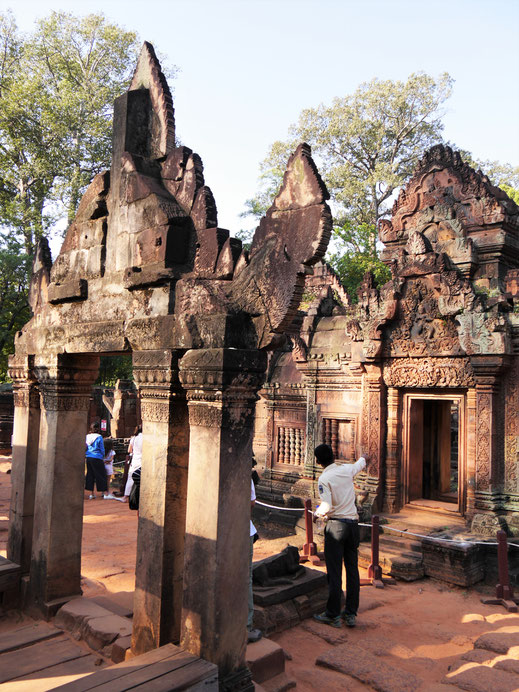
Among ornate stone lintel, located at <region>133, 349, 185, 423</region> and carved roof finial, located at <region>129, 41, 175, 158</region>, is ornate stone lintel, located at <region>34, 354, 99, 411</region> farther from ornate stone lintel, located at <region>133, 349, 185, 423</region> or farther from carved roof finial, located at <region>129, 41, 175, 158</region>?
carved roof finial, located at <region>129, 41, 175, 158</region>

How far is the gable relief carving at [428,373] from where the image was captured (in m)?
9.27

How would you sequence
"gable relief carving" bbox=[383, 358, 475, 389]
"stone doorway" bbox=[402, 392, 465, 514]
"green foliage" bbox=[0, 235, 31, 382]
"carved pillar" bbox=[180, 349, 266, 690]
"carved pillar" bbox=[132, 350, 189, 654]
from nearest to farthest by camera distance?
"carved pillar" bbox=[180, 349, 266, 690]
"carved pillar" bbox=[132, 350, 189, 654]
"gable relief carving" bbox=[383, 358, 475, 389]
"stone doorway" bbox=[402, 392, 465, 514]
"green foliage" bbox=[0, 235, 31, 382]


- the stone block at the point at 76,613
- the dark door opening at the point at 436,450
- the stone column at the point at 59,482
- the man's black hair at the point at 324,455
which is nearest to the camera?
the stone block at the point at 76,613

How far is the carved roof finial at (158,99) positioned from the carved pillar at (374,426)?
685 cm

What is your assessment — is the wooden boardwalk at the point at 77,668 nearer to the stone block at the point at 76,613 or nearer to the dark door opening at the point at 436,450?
the stone block at the point at 76,613

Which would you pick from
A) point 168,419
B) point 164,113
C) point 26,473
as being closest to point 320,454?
point 168,419

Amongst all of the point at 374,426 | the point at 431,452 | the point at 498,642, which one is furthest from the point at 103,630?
the point at 431,452

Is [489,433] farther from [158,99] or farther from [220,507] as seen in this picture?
[158,99]

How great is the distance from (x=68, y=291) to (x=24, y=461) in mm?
2038

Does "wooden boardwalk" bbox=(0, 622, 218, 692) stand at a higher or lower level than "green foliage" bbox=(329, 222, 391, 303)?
lower

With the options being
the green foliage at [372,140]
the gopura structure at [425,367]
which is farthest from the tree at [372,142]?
the gopura structure at [425,367]

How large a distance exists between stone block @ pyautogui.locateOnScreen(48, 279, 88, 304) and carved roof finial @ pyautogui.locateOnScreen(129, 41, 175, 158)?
4.62 ft

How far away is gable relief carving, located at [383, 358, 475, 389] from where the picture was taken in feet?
30.4

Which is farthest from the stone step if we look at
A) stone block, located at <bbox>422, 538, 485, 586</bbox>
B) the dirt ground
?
stone block, located at <bbox>422, 538, 485, 586</bbox>
